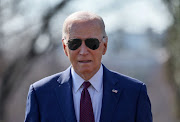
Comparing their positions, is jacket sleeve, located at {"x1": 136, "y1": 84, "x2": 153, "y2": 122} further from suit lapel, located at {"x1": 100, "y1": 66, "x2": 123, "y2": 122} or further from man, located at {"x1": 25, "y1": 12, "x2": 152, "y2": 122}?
suit lapel, located at {"x1": 100, "y1": 66, "x2": 123, "y2": 122}

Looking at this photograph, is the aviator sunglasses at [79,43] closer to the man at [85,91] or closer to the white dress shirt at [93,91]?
the man at [85,91]

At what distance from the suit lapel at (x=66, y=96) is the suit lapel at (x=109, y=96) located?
→ 0.85ft

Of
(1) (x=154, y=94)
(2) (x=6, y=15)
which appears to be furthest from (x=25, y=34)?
(1) (x=154, y=94)

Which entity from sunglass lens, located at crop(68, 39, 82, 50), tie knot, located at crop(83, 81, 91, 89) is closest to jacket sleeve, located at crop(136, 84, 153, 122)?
tie knot, located at crop(83, 81, 91, 89)

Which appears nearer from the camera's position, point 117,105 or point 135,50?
point 117,105

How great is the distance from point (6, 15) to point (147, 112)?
8739 millimetres

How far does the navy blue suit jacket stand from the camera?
3572 mm

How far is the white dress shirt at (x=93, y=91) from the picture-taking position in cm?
362

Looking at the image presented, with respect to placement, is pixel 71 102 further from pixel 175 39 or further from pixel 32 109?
pixel 175 39

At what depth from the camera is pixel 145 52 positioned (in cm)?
2414

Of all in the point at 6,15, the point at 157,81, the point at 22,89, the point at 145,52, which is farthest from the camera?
the point at 145,52

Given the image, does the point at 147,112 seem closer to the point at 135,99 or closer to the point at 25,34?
the point at 135,99

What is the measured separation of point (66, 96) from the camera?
361cm

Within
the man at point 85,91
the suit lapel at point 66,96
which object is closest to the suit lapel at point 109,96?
the man at point 85,91
